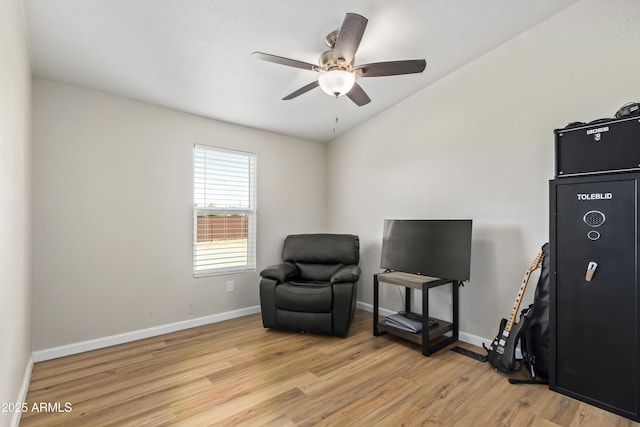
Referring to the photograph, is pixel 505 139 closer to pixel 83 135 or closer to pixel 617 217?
pixel 617 217

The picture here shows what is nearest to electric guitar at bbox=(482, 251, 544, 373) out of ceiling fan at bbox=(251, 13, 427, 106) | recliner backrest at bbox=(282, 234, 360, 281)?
recliner backrest at bbox=(282, 234, 360, 281)

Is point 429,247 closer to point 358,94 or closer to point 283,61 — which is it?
point 358,94

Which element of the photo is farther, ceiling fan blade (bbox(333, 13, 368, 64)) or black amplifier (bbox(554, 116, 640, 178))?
black amplifier (bbox(554, 116, 640, 178))

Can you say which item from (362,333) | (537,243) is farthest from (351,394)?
(537,243)

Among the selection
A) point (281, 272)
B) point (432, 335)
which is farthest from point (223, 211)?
point (432, 335)

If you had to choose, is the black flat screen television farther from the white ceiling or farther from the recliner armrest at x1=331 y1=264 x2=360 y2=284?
the white ceiling

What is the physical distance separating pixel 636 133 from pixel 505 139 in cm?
95

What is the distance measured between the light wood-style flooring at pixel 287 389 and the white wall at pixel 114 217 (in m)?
0.40

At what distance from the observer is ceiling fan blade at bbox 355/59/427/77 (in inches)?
78.2

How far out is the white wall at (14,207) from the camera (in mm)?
1378

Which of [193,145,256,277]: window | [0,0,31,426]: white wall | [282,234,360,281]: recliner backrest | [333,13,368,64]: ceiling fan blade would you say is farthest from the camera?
[282,234,360,281]: recliner backrest

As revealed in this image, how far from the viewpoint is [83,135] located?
270 centimetres

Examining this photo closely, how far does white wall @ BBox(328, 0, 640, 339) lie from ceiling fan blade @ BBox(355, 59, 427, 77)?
44.6 inches

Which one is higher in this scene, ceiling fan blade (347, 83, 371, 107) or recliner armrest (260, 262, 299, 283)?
ceiling fan blade (347, 83, 371, 107)
